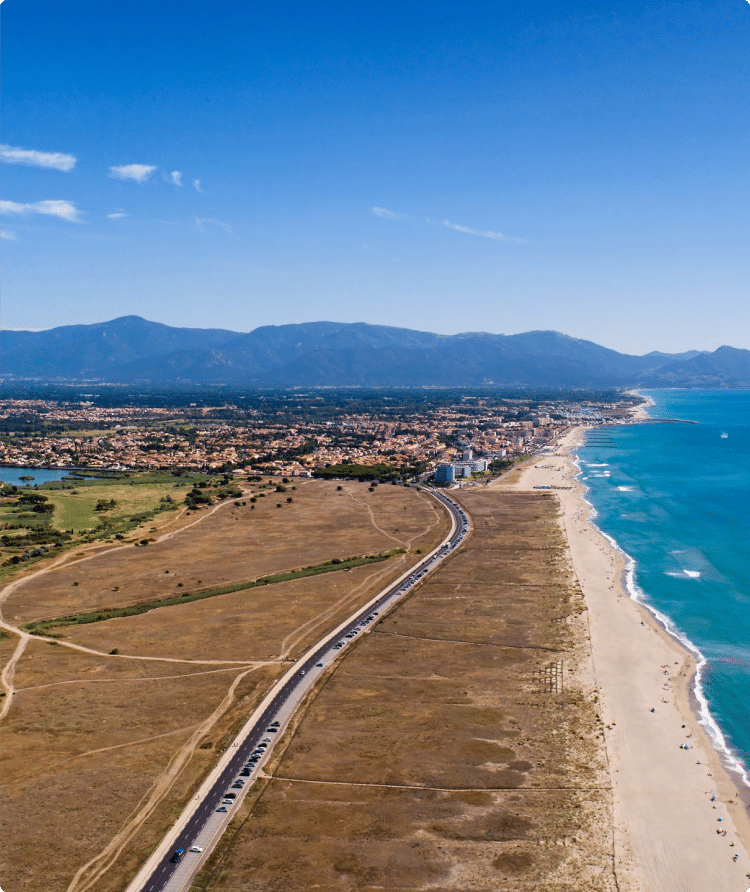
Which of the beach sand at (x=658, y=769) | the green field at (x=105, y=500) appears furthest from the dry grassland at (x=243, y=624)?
the green field at (x=105, y=500)

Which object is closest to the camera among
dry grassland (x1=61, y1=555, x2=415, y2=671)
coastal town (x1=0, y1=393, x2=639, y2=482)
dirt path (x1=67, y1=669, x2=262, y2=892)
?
dirt path (x1=67, y1=669, x2=262, y2=892)

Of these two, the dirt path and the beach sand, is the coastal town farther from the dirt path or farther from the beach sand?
the dirt path

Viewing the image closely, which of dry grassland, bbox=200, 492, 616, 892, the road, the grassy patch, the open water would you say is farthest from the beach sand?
the open water

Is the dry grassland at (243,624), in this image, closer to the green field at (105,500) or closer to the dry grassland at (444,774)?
the dry grassland at (444,774)

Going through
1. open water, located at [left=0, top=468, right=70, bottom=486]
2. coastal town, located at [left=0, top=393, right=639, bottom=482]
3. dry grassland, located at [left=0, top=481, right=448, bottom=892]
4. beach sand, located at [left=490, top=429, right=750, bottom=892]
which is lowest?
beach sand, located at [left=490, top=429, right=750, bottom=892]

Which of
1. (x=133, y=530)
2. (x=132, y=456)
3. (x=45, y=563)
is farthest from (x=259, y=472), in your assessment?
(x=45, y=563)

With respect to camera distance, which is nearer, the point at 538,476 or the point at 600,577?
the point at 600,577

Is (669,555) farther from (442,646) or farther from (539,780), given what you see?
(539,780)
